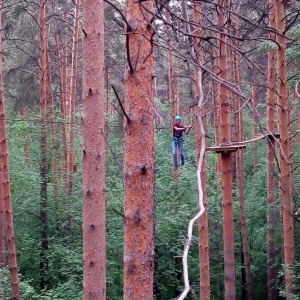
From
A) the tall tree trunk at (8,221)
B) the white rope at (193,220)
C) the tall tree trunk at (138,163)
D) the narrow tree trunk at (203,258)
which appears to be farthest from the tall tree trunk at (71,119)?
the white rope at (193,220)

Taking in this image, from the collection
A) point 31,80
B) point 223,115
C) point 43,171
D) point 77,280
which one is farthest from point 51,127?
point 223,115

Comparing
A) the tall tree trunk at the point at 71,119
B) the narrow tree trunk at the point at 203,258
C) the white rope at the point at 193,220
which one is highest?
the tall tree trunk at the point at 71,119

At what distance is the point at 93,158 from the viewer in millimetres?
4910

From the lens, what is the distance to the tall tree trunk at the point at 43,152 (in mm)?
12500

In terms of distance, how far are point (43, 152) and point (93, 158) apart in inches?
341

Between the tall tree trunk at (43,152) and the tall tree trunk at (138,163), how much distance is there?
9741mm

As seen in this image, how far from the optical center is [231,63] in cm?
1449

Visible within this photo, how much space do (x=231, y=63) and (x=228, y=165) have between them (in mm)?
6990

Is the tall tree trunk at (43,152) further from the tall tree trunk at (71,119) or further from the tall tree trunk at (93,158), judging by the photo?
the tall tree trunk at (93,158)

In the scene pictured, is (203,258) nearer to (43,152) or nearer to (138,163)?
(43,152)

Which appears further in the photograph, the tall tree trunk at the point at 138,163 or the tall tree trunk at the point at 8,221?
the tall tree trunk at the point at 8,221

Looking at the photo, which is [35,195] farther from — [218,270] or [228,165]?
[228,165]

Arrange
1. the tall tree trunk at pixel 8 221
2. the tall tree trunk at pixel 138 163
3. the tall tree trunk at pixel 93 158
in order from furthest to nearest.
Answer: the tall tree trunk at pixel 8 221, the tall tree trunk at pixel 93 158, the tall tree trunk at pixel 138 163

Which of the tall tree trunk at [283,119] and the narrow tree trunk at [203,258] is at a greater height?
the tall tree trunk at [283,119]
